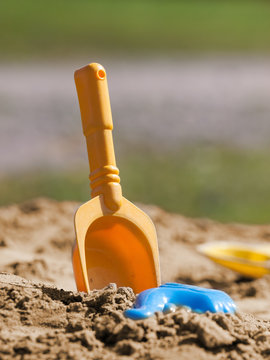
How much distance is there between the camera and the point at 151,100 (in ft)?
14.8

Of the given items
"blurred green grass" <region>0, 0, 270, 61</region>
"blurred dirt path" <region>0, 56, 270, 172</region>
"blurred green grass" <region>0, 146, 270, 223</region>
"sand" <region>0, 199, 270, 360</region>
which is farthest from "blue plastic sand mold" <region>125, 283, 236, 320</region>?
"blurred green grass" <region>0, 0, 270, 61</region>

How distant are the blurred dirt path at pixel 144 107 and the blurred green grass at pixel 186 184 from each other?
195mm

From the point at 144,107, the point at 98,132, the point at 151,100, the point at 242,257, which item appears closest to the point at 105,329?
the point at 98,132

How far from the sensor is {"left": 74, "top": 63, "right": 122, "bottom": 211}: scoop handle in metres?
1.34

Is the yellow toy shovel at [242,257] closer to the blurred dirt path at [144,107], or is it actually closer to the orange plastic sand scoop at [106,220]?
the orange plastic sand scoop at [106,220]

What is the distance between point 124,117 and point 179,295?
3.13m

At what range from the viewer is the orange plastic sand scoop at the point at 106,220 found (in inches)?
52.9

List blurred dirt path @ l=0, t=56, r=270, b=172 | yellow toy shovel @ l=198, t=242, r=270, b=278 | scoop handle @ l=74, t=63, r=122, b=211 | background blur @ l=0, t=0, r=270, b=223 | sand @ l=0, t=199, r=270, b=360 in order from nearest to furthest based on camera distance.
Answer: sand @ l=0, t=199, r=270, b=360
scoop handle @ l=74, t=63, r=122, b=211
yellow toy shovel @ l=198, t=242, r=270, b=278
background blur @ l=0, t=0, r=270, b=223
blurred dirt path @ l=0, t=56, r=270, b=172

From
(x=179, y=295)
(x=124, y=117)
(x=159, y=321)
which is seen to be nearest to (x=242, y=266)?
(x=179, y=295)

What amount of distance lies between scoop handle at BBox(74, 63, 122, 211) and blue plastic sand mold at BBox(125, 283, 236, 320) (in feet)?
1.02

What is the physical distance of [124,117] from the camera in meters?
4.15

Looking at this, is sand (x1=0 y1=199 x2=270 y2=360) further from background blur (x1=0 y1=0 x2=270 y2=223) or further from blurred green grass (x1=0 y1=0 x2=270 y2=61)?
blurred green grass (x1=0 y1=0 x2=270 y2=61)

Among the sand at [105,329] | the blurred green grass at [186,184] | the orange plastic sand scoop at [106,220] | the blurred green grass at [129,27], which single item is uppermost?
the blurred green grass at [129,27]

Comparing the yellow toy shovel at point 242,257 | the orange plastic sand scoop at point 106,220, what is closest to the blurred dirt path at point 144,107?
the yellow toy shovel at point 242,257
